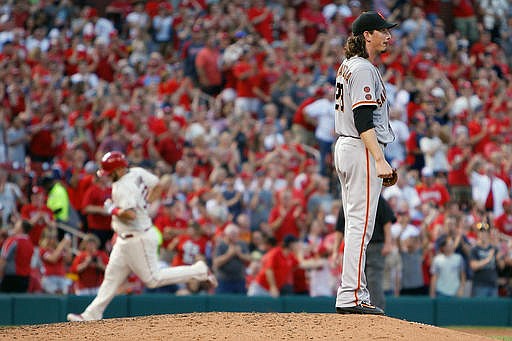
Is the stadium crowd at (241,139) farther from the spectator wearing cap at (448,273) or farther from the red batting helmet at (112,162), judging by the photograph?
the red batting helmet at (112,162)

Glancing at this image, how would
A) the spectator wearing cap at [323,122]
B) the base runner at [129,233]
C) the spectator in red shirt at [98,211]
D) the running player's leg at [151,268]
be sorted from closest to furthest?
the base runner at [129,233]
the running player's leg at [151,268]
the spectator in red shirt at [98,211]
the spectator wearing cap at [323,122]

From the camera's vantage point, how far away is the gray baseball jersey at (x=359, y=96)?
7.88 m

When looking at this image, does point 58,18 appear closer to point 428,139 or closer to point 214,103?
point 214,103

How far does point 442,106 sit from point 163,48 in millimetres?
5726

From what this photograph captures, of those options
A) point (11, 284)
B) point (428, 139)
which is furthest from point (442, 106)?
point (11, 284)

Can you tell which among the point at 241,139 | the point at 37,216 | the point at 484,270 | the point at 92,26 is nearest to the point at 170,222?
the point at 37,216

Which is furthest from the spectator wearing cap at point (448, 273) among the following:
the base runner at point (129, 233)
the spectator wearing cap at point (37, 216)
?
the spectator wearing cap at point (37, 216)

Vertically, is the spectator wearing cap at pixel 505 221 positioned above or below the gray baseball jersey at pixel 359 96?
below

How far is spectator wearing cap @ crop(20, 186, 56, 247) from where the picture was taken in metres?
15.2

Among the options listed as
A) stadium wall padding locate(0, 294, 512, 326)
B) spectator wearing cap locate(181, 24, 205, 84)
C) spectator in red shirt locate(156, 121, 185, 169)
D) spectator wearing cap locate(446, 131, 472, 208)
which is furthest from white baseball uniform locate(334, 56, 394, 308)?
spectator wearing cap locate(181, 24, 205, 84)

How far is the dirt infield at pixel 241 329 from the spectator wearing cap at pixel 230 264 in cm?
678

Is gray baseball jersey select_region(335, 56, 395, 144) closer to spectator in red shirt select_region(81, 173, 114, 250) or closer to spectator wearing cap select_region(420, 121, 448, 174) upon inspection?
spectator in red shirt select_region(81, 173, 114, 250)

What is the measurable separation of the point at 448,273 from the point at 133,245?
19.4 feet

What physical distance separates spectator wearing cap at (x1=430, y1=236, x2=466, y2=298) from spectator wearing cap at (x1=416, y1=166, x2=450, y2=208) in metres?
2.08
